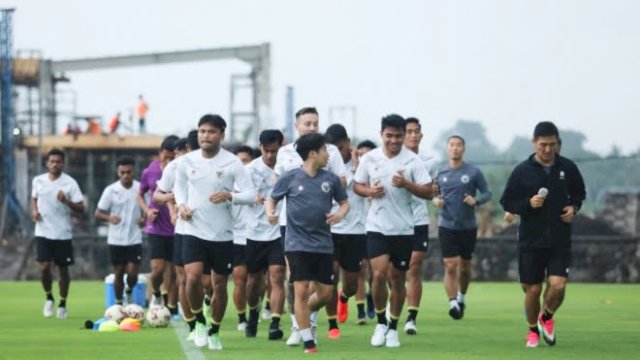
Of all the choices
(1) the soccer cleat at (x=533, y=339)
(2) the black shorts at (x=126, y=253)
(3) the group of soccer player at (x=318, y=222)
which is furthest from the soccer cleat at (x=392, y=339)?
(2) the black shorts at (x=126, y=253)

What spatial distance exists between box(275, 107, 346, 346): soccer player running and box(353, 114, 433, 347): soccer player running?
0.99ft

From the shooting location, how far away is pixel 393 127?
16344 millimetres

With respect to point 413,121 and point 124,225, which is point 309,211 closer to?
point 413,121

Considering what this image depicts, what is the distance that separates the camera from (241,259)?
1855 cm

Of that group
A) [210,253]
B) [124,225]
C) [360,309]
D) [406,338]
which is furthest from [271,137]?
[124,225]

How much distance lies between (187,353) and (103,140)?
4088 cm

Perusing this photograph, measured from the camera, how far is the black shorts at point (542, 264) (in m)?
15.9

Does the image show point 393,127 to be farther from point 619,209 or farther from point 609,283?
point 619,209

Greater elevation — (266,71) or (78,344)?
(266,71)

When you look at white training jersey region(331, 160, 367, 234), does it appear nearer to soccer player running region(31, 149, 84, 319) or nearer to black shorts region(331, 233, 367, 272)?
black shorts region(331, 233, 367, 272)

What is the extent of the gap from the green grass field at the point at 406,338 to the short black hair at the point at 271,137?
7.13 ft

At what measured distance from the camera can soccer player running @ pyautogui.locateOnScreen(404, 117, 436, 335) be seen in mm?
18375

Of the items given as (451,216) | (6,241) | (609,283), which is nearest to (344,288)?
(451,216)

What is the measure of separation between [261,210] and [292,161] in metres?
1.31
